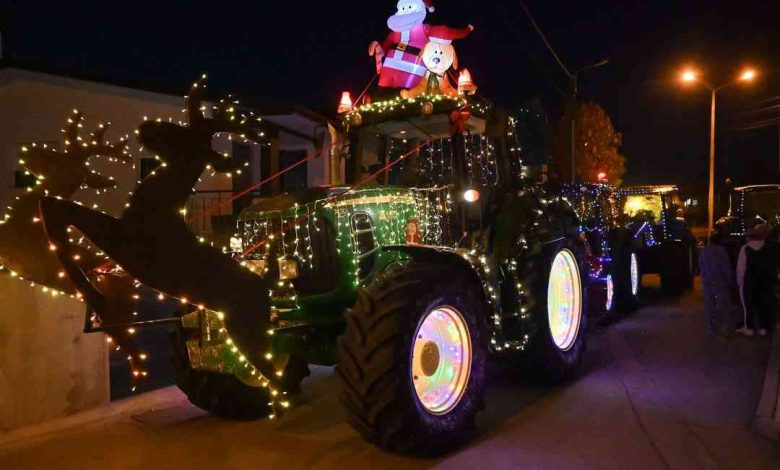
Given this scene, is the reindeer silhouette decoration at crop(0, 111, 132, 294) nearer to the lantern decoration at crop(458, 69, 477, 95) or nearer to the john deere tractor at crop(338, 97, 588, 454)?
the john deere tractor at crop(338, 97, 588, 454)

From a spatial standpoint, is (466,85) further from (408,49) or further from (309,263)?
(309,263)

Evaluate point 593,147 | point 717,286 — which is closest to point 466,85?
point 717,286

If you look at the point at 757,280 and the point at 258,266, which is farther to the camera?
the point at 757,280

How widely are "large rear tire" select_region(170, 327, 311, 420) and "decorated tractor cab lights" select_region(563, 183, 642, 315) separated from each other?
6.66 m

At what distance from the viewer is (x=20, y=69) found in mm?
14859

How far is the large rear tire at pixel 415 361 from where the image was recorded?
4.99 meters

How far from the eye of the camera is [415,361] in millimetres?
5570

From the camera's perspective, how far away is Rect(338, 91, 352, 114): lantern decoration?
7.34 meters

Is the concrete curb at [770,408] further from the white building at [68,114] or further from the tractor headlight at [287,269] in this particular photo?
the white building at [68,114]

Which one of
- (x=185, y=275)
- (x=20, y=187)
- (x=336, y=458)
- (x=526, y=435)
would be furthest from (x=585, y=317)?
(x=20, y=187)

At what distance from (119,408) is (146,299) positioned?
747 centimetres

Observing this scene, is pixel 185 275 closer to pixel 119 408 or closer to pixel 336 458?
pixel 336 458

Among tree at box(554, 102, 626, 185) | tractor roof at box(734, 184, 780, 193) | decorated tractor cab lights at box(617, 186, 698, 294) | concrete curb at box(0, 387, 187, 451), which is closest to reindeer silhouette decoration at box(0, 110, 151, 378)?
concrete curb at box(0, 387, 187, 451)

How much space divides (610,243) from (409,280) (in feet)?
27.4
